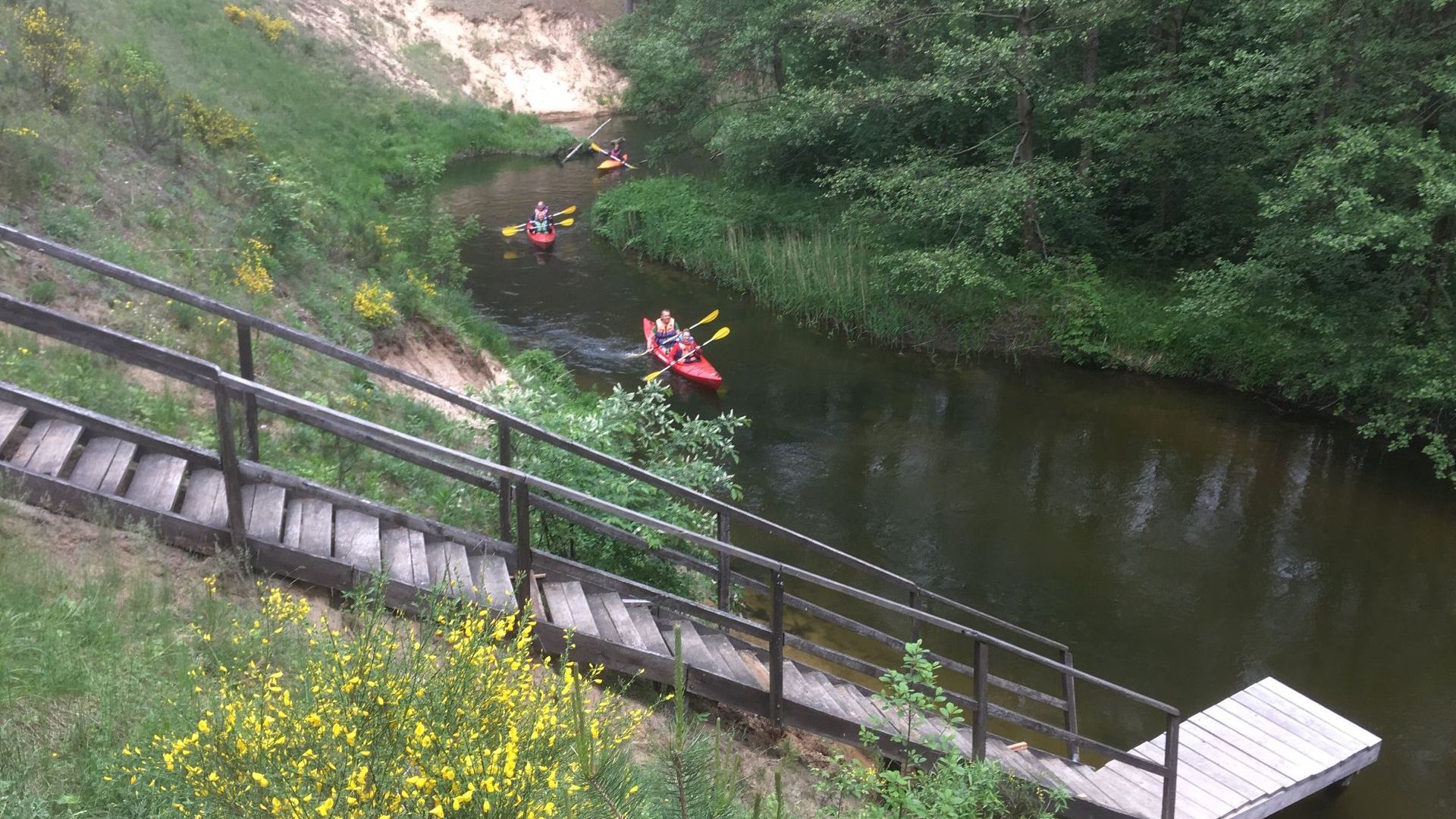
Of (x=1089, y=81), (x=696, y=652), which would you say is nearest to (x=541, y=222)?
(x=1089, y=81)

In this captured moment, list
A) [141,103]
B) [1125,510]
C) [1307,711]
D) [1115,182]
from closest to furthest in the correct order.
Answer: [1307,711], [141,103], [1125,510], [1115,182]

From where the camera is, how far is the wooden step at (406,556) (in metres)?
5.01

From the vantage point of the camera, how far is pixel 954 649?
9.81 meters

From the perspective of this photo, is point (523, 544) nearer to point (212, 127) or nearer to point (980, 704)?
point (980, 704)

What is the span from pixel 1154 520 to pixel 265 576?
10.4 metres

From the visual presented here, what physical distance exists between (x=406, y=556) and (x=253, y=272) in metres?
6.27

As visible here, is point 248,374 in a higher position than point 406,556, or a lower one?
higher

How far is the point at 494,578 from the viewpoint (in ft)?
17.6

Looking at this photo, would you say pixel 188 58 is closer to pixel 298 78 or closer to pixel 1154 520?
pixel 298 78

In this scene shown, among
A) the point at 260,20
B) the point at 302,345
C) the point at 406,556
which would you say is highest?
the point at 260,20

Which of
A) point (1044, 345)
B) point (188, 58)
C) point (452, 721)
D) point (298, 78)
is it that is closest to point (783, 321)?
point (1044, 345)

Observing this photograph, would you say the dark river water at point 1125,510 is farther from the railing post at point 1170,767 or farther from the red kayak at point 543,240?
the red kayak at point 543,240

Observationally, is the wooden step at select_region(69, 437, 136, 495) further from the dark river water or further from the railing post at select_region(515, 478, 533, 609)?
the dark river water

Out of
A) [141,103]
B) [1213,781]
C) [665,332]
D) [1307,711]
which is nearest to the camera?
[1213,781]
